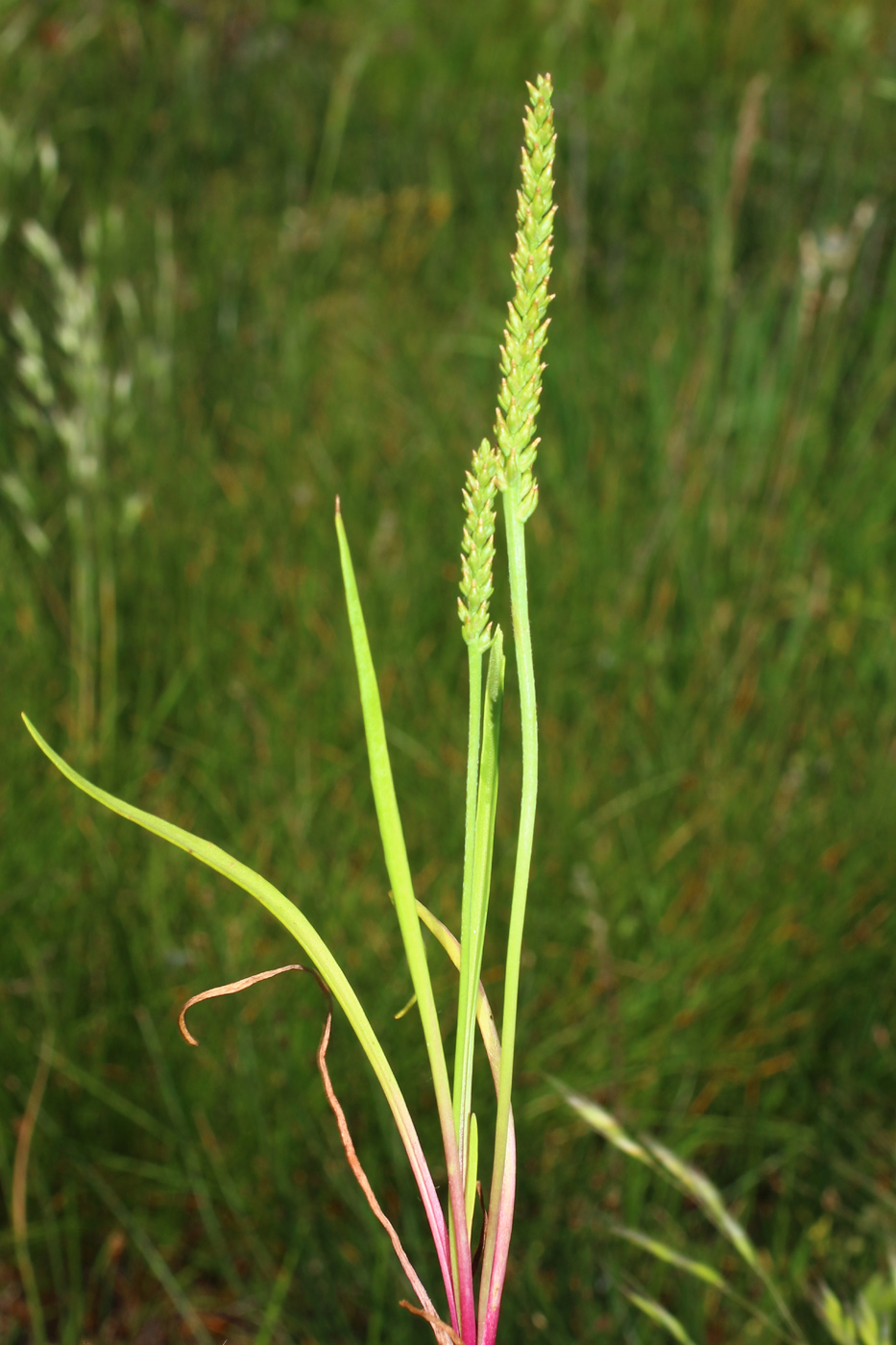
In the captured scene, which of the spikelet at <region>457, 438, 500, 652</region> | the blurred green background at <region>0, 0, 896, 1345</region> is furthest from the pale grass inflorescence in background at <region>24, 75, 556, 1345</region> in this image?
the blurred green background at <region>0, 0, 896, 1345</region>

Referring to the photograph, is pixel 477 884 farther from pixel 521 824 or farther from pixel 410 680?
pixel 410 680

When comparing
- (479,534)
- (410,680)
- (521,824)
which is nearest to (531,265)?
(479,534)

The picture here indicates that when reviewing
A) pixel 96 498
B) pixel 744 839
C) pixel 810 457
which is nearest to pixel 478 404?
pixel 810 457

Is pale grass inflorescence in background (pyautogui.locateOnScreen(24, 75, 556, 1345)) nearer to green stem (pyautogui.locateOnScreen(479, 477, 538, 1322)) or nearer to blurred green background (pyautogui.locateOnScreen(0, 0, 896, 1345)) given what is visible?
green stem (pyautogui.locateOnScreen(479, 477, 538, 1322))

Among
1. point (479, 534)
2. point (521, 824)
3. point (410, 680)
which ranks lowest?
point (410, 680)

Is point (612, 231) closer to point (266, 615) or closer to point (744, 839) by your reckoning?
point (266, 615)

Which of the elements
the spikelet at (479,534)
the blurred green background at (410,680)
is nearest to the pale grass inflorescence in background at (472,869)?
the spikelet at (479,534)

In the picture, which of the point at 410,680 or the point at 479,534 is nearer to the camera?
the point at 479,534
